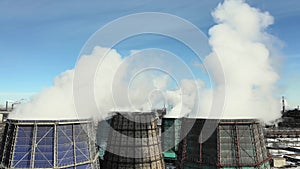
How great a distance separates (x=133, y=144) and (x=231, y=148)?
1337cm

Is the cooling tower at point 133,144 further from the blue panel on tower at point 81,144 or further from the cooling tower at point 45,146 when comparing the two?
the blue panel on tower at point 81,144

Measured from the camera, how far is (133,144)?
118 ft

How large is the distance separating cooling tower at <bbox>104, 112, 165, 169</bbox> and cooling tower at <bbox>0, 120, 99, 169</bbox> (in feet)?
24.8

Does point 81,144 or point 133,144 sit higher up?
point 81,144

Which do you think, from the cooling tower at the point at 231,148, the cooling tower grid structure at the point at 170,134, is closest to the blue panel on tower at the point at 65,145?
the cooling tower at the point at 231,148

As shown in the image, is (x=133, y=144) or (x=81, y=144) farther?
(x=133, y=144)

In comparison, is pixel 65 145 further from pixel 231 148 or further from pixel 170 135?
pixel 170 135

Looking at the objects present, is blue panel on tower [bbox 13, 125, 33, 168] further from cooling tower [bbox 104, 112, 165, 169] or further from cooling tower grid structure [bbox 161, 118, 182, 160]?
cooling tower grid structure [bbox 161, 118, 182, 160]

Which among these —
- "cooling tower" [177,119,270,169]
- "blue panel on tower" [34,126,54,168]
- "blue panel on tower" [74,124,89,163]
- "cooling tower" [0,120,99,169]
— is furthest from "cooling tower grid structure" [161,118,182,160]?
"blue panel on tower" [34,126,54,168]

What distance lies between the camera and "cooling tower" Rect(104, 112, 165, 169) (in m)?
35.8

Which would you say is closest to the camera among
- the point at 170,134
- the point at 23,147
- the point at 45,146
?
the point at 23,147

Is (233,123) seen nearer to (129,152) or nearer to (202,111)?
(202,111)

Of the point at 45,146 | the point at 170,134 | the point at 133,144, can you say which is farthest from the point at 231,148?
the point at 170,134

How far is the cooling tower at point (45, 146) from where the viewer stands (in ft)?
85.0
